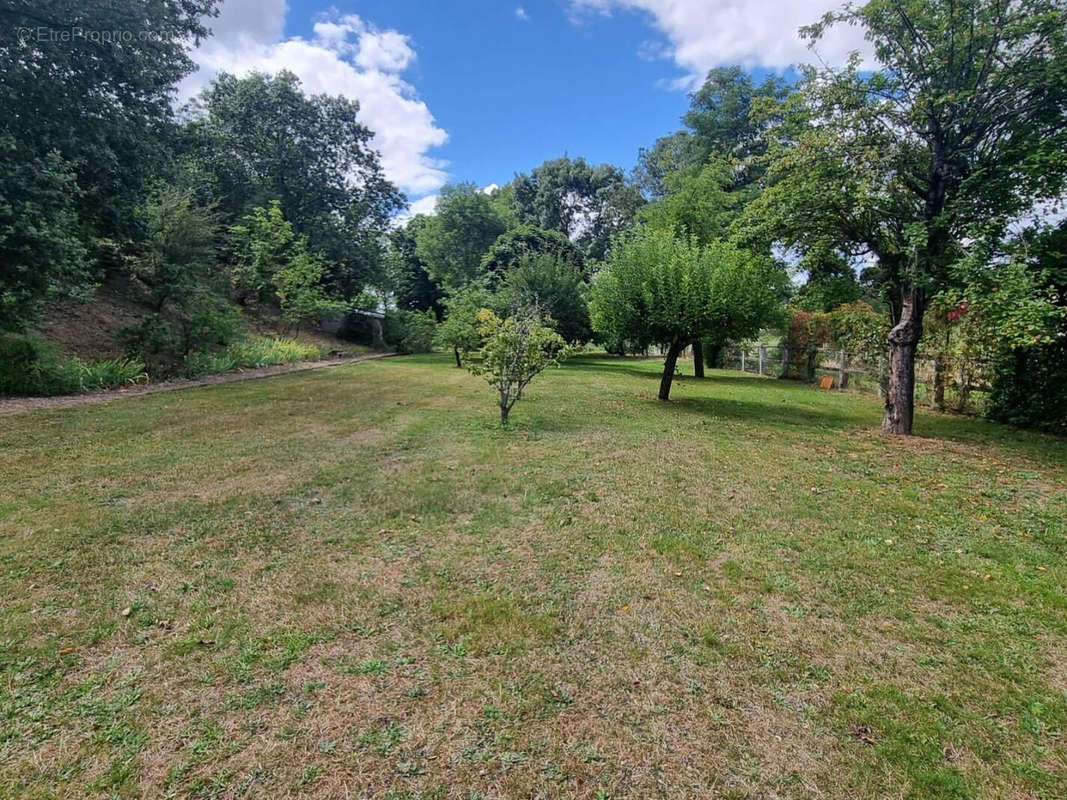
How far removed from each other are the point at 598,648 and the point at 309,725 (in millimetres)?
1374

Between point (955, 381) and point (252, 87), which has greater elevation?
point (252, 87)

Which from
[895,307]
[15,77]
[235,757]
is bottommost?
[235,757]

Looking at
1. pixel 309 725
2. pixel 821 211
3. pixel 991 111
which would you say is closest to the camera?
pixel 309 725

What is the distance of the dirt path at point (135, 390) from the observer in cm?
755

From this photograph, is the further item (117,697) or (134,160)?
(134,160)

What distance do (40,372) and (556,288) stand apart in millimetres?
15541

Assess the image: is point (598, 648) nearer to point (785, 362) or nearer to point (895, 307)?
point (895, 307)

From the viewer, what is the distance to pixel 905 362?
7.90 m

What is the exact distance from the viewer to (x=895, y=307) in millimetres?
8492

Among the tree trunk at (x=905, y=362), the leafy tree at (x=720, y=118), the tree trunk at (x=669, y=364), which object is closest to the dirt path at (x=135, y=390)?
the tree trunk at (x=669, y=364)

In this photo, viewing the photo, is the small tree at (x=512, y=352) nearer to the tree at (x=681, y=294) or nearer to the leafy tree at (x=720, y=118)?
the tree at (x=681, y=294)

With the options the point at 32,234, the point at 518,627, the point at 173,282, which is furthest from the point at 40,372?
the point at 518,627

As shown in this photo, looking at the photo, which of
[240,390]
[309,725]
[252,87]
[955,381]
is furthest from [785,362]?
[252,87]

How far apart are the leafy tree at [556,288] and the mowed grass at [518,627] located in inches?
582
